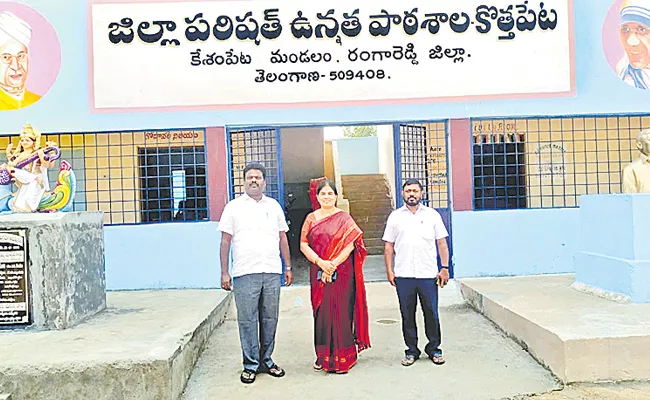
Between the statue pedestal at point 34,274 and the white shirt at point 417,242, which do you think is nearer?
the white shirt at point 417,242

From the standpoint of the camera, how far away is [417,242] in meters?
4.50

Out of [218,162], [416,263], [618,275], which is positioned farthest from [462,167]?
[416,263]

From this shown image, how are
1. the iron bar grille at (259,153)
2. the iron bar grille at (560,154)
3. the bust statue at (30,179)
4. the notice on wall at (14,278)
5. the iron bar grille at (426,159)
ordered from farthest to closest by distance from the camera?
the iron bar grille at (560,154)
the iron bar grille at (426,159)
the iron bar grille at (259,153)
the bust statue at (30,179)
the notice on wall at (14,278)

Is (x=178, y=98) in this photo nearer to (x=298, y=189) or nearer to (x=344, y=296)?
(x=344, y=296)

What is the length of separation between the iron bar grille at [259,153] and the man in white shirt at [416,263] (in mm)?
3500

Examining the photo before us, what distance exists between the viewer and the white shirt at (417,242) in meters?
4.49

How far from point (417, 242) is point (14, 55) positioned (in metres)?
6.03

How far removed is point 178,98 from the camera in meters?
7.56

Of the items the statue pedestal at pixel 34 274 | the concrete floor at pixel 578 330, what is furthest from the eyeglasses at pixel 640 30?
the statue pedestal at pixel 34 274

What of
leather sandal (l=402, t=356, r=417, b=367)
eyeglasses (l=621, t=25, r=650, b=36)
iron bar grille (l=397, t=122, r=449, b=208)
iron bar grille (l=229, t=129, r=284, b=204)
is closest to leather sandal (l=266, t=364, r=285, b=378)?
leather sandal (l=402, t=356, r=417, b=367)

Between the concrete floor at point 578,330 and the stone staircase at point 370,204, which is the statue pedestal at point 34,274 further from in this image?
the stone staircase at point 370,204

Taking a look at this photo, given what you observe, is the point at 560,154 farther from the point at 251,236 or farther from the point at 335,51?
the point at 251,236

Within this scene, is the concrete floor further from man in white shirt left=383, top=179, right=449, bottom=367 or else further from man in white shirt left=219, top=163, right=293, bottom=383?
man in white shirt left=219, top=163, right=293, bottom=383

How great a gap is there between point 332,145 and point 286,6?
8.37 metres
